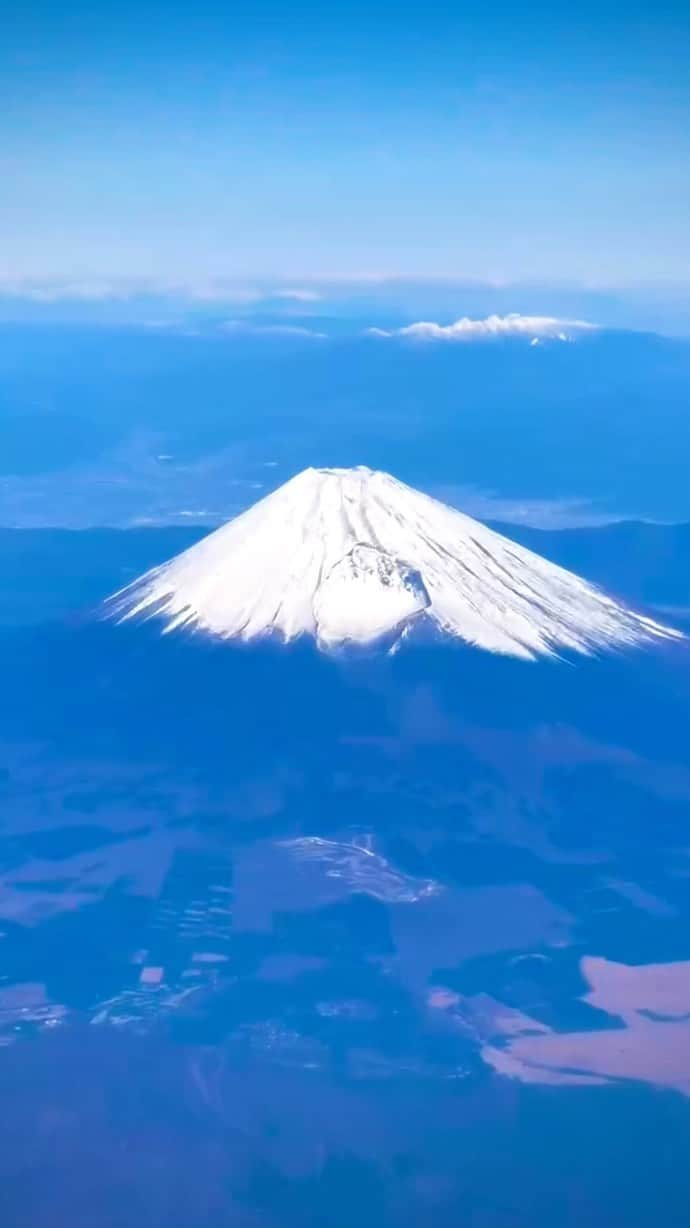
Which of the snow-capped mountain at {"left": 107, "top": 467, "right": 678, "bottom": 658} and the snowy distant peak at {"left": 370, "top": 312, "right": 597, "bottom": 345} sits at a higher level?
the snowy distant peak at {"left": 370, "top": 312, "right": 597, "bottom": 345}

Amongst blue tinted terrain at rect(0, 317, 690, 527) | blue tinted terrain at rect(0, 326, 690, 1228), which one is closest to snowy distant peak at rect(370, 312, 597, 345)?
blue tinted terrain at rect(0, 317, 690, 527)

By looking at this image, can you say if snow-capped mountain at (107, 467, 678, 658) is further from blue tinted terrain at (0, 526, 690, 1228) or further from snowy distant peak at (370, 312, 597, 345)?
snowy distant peak at (370, 312, 597, 345)

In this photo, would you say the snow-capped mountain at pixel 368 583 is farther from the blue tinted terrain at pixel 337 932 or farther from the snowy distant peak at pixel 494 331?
the snowy distant peak at pixel 494 331

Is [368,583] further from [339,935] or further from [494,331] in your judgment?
[494,331]

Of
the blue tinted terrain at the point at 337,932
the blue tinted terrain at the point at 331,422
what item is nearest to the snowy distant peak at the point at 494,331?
the blue tinted terrain at the point at 331,422

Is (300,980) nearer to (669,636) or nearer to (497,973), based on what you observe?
(497,973)

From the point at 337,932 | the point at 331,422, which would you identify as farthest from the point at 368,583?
the point at 331,422

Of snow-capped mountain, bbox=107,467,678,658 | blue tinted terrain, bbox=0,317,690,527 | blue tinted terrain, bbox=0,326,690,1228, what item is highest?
blue tinted terrain, bbox=0,317,690,527
